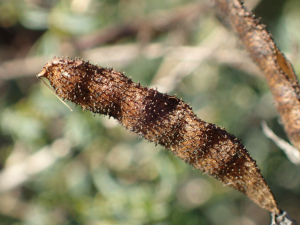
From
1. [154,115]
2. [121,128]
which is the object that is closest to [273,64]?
[154,115]

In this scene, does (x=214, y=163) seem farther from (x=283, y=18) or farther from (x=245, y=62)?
(x=283, y=18)

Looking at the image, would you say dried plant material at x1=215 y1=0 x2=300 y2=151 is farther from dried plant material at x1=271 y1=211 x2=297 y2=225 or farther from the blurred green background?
the blurred green background

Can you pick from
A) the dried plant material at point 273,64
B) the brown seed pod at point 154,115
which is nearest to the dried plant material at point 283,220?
the brown seed pod at point 154,115

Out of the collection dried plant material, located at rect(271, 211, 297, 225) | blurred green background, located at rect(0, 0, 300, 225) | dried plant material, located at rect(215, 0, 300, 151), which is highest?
blurred green background, located at rect(0, 0, 300, 225)

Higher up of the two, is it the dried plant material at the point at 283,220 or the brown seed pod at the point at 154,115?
the brown seed pod at the point at 154,115

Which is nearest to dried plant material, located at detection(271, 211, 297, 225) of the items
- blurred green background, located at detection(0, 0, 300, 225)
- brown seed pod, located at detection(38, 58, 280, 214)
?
brown seed pod, located at detection(38, 58, 280, 214)

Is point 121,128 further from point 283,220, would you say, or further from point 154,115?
point 283,220

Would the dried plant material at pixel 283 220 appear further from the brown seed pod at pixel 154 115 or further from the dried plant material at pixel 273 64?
the dried plant material at pixel 273 64
